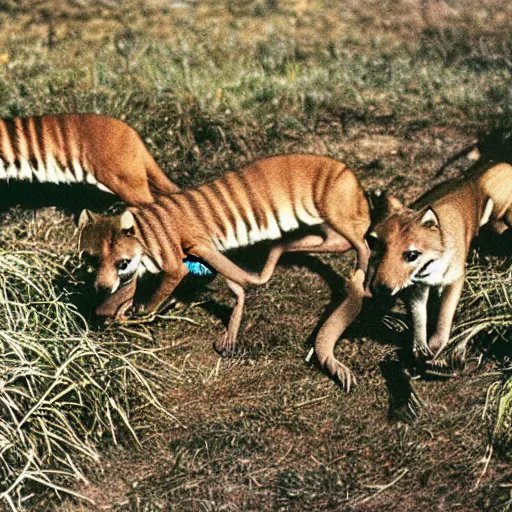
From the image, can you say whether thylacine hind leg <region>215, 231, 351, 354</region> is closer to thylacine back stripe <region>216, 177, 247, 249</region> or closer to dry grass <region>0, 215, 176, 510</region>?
thylacine back stripe <region>216, 177, 247, 249</region>

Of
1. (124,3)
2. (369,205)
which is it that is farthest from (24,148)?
(124,3)

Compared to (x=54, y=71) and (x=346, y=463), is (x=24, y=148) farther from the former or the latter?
(x=346, y=463)

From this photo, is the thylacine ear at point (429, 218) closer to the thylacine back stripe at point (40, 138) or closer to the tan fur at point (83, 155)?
the tan fur at point (83, 155)

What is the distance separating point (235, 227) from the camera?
793cm

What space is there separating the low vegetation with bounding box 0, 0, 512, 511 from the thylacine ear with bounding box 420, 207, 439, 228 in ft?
2.61

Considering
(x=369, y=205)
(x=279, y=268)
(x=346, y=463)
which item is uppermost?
(x=369, y=205)

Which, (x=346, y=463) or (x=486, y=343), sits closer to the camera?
(x=346, y=463)

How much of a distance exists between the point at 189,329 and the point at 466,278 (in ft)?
7.01

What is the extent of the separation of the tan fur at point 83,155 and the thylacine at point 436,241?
1922mm

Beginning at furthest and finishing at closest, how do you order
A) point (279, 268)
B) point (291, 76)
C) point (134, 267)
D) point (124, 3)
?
point (124, 3) → point (291, 76) → point (279, 268) → point (134, 267)

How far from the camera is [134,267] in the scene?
7500 mm

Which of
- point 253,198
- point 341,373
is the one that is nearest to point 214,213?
point 253,198

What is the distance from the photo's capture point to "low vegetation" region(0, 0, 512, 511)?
6.75 metres

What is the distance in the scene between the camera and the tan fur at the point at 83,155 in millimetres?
8086
